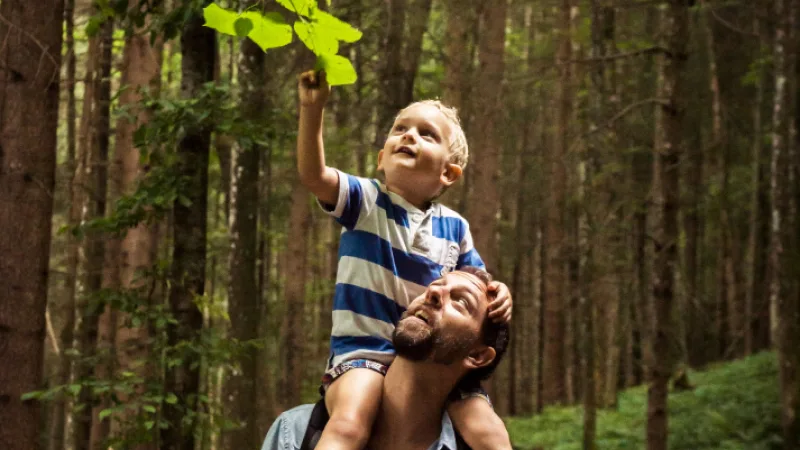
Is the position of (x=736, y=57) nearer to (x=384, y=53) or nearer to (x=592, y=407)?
(x=592, y=407)

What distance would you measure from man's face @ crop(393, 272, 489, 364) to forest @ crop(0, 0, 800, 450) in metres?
0.90

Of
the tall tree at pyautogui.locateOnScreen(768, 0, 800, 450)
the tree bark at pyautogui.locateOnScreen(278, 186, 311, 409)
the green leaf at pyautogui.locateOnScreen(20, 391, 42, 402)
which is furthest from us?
the tree bark at pyautogui.locateOnScreen(278, 186, 311, 409)

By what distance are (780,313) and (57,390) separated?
905 centimetres

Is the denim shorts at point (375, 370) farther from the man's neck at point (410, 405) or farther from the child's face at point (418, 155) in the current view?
the child's face at point (418, 155)

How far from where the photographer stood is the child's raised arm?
2.53 meters

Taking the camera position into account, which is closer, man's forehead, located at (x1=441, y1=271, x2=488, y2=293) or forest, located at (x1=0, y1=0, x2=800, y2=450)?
man's forehead, located at (x1=441, y1=271, x2=488, y2=293)

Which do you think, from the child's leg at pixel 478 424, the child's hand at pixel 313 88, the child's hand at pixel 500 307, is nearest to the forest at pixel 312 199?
the child's hand at pixel 313 88

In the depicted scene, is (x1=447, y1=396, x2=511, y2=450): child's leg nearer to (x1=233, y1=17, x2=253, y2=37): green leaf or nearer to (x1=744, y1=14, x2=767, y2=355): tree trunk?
(x1=233, y1=17, x2=253, y2=37): green leaf

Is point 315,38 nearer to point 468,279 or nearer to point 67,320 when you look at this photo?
point 468,279

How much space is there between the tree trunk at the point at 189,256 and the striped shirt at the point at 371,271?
2.43 m

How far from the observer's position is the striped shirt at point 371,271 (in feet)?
9.78

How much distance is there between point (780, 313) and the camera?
1062 centimetres

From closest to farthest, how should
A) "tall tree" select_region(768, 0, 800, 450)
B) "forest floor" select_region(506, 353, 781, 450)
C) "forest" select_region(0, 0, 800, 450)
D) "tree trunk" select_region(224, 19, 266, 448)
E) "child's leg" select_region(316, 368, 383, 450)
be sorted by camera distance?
"child's leg" select_region(316, 368, 383, 450), "forest" select_region(0, 0, 800, 450), "tree trunk" select_region(224, 19, 266, 448), "tall tree" select_region(768, 0, 800, 450), "forest floor" select_region(506, 353, 781, 450)

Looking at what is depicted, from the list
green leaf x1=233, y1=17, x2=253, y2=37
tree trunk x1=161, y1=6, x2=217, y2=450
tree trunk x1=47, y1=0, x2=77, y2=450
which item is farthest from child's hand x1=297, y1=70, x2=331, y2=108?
tree trunk x1=47, y1=0, x2=77, y2=450
